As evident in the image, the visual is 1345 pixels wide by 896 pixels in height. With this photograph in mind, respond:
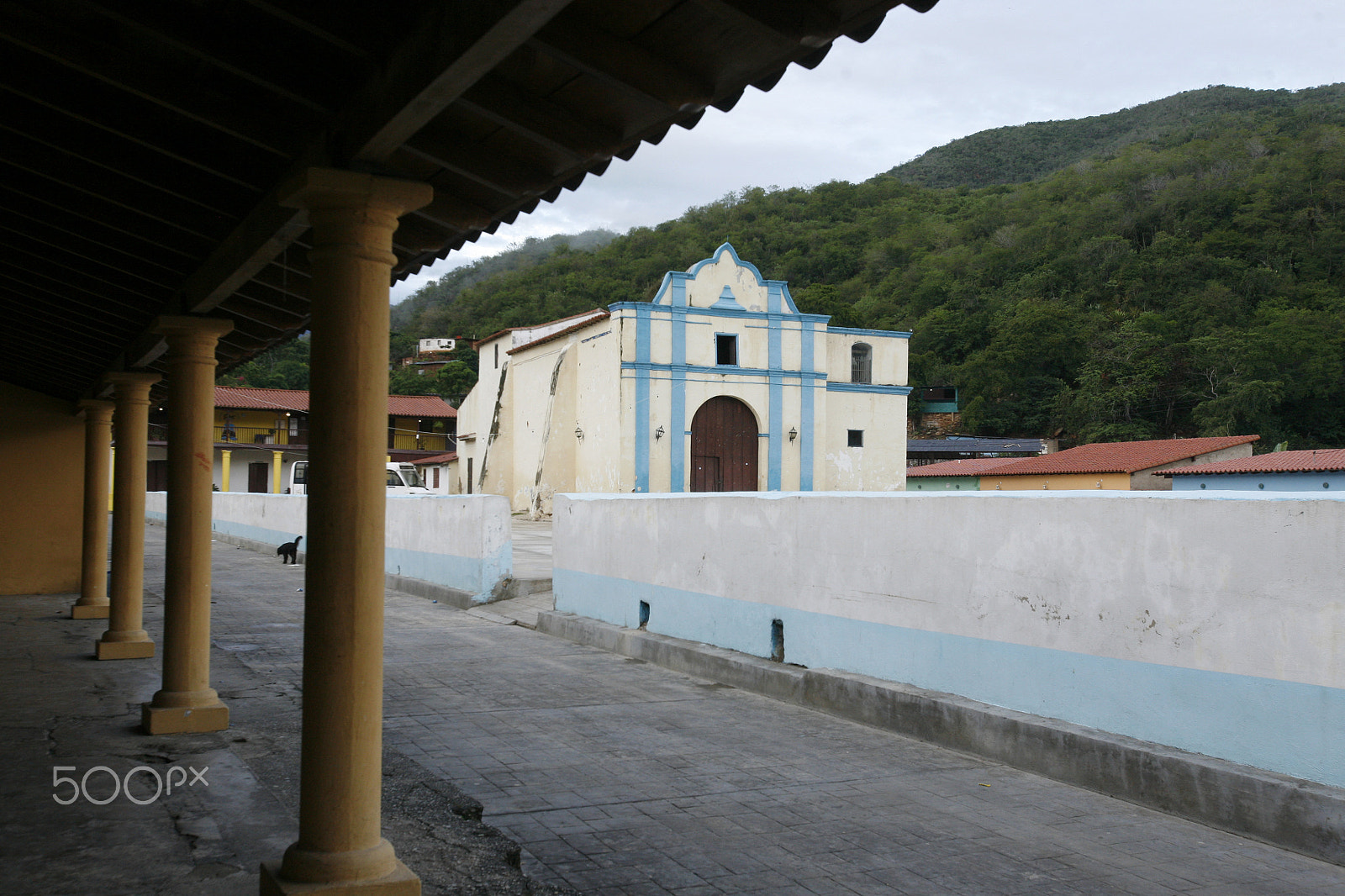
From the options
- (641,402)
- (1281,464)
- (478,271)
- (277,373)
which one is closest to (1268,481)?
(1281,464)

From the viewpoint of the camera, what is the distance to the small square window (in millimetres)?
35031

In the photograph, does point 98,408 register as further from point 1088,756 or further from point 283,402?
point 283,402

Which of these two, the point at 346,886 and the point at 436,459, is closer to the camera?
the point at 346,886

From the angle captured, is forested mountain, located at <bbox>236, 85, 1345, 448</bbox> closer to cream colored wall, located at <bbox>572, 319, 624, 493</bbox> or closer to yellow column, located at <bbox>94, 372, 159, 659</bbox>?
cream colored wall, located at <bbox>572, 319, 624, 493</bbox>

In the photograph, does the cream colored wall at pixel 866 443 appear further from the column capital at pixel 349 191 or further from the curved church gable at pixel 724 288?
the column capital at pixel 349 191

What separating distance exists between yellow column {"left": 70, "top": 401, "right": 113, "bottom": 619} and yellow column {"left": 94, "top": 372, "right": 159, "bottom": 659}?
257 cm

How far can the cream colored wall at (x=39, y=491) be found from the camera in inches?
521

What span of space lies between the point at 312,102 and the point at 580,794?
3.44m

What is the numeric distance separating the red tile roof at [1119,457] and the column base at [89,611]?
112 feet

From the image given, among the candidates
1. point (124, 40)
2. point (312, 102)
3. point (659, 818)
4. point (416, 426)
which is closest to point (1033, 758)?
point (659, 818)

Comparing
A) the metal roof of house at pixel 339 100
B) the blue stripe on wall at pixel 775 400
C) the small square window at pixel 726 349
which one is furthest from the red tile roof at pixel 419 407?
the metal roof of house at pixel 339 100

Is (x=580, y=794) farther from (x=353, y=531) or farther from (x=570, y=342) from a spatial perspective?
(x=570, y=342)

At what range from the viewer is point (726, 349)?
35250 millimetres

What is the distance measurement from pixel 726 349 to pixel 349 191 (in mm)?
32038
